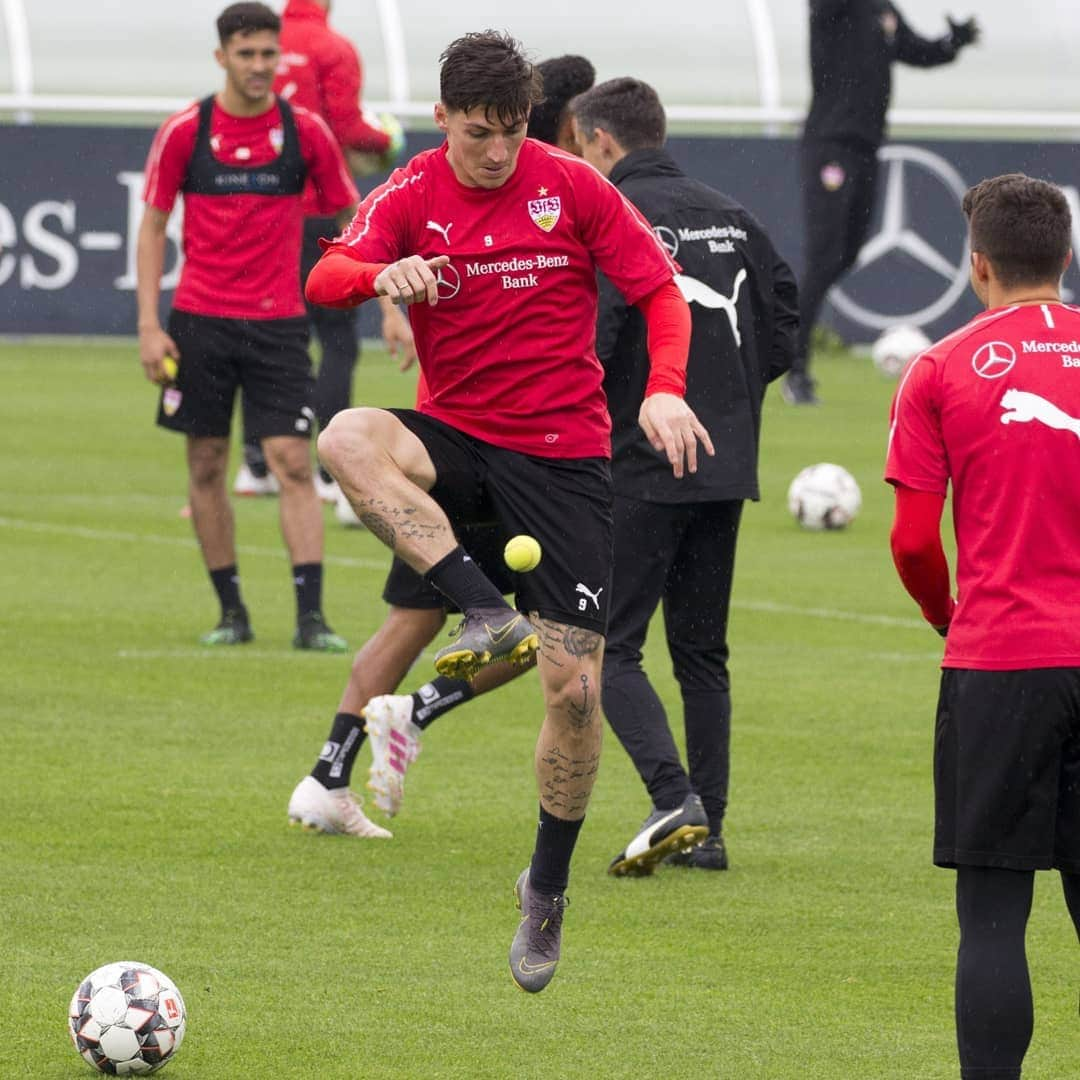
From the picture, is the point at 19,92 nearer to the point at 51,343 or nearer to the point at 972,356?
the point at 51,343

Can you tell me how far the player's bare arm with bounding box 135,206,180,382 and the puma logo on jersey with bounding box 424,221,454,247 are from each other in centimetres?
440

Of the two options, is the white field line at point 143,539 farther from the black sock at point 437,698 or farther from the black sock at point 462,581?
the black sock at point 462,581

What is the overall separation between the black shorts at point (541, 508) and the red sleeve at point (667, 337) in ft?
1.13

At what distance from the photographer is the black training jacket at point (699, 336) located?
25.4 ft

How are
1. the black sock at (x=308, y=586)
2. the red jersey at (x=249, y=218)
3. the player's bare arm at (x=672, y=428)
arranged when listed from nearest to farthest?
the player's bare arm at (x=672, y=428) → the red jersey at (x=249, y=218) → the black sock at (x=308, y=586)

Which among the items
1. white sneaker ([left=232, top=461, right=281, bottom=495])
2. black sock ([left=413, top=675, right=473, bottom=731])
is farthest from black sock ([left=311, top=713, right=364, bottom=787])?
white sneaker ([left=232, top=461, right=281, bottom=495])

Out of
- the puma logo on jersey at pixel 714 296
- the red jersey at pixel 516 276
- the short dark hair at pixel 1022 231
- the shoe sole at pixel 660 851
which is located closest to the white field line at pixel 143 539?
the puma logo on jersey at pixel 714 296

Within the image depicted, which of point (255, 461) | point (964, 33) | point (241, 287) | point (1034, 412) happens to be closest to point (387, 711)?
point (1034, 412)

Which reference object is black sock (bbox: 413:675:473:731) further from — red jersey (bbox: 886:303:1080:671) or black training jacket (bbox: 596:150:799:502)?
red jersey (bbox: 886:303:1080:671)

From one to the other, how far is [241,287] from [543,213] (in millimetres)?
4755

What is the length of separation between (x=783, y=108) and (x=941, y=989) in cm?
2182

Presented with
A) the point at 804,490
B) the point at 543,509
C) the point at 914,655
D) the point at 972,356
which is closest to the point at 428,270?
the point at 543,509

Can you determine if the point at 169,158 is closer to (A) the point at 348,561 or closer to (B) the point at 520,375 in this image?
(A) the point at 348,561

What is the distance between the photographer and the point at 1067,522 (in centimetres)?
500
